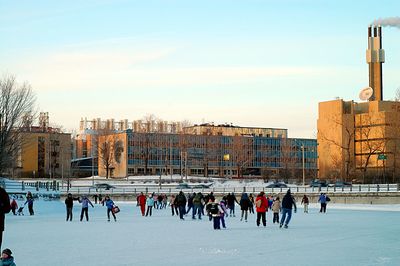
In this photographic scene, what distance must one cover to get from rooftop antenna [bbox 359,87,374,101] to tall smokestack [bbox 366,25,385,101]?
1.06 m

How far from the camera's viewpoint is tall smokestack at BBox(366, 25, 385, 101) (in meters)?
109

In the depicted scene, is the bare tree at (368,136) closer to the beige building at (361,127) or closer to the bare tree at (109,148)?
the beige building at (361,127)

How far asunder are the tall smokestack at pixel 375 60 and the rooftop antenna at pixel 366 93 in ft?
3.48

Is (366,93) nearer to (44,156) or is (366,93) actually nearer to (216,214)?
(44,156)

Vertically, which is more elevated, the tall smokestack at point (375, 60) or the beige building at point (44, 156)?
the tall smokestack at point (375, 60)

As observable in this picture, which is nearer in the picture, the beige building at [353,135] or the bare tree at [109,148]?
the beige building at [353,135]

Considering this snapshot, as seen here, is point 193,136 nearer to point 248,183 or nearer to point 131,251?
point 248,183

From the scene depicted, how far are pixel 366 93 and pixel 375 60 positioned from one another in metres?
5.45

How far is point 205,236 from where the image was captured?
2423 centimetres

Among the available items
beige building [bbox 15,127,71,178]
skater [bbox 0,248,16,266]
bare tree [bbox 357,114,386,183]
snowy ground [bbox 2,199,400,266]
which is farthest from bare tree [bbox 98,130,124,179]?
skater [bbox 0,248,16,266]

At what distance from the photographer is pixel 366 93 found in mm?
110438

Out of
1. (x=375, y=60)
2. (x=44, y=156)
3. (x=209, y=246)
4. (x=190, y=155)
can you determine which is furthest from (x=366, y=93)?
(x=209, y=246)

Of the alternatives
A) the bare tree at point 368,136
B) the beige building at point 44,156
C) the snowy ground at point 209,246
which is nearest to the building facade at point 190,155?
the beige building at point 44,156

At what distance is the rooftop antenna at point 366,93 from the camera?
109438 mm
